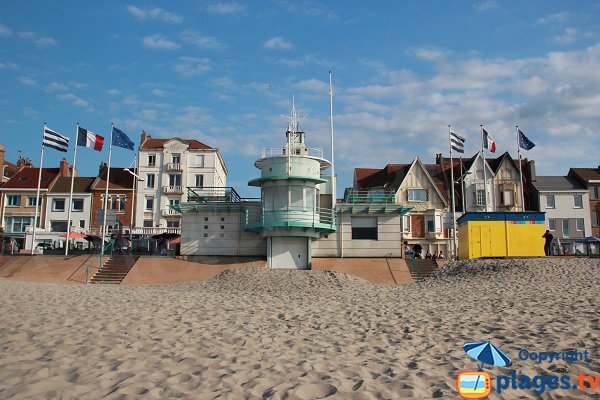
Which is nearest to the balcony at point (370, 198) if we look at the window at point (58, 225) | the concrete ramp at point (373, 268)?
the concrete ramp at point (373, 268)

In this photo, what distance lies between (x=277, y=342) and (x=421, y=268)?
22102 millimetres

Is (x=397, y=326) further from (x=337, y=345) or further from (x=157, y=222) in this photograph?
(x=157, y=222)

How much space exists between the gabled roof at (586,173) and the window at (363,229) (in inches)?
1301

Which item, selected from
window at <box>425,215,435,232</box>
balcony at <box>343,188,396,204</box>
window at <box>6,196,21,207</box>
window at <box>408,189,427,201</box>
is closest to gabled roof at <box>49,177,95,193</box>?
window at <box>6,196,21,207</box>

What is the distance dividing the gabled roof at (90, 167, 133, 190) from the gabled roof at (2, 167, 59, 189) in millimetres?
5462

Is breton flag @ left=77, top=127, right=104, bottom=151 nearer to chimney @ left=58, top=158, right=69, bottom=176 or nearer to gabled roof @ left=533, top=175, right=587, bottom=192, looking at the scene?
chimney @ left=58, top=158, right=69, bottom=176

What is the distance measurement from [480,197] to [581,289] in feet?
131

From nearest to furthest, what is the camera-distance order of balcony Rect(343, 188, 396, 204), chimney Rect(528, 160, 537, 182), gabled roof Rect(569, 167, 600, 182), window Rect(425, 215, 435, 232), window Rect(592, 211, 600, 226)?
A: balcony Rect(343, 188, 396, 204)
window Rect(425, 215, 435, 232)
window Rect(592, 211, 600, 226)
gabled roof Rect(569, 167, 600, 182)
chimney Rect(528, 160, 537, 182)

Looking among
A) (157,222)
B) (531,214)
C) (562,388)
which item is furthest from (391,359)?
(157,222)

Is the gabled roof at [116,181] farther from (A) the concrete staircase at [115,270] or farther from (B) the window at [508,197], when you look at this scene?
(B) the window at [508,197]

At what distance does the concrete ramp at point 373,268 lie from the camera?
29453 millimetres

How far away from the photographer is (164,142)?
5622cm

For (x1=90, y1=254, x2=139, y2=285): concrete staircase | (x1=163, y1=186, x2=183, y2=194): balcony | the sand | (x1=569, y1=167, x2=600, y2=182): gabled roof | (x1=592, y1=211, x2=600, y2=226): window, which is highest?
(x1=569, y1=167, x2=600, y2=182): gabled roof

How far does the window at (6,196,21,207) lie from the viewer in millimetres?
55013
